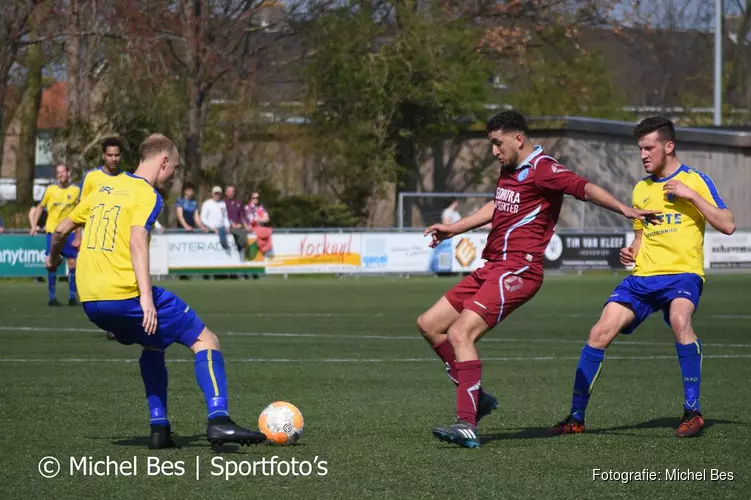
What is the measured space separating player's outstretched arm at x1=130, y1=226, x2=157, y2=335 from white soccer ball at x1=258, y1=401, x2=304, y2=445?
1.04 m

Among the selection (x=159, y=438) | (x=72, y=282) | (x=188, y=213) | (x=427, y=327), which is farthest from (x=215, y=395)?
(x=188, y=213)

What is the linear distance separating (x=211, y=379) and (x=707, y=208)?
3286mm

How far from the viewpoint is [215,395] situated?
728 centimetres

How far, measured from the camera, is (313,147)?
42344mm

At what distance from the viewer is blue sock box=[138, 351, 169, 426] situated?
7594 mm

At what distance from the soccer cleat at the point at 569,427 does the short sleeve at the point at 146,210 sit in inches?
113

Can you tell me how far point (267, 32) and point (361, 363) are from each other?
102 feet

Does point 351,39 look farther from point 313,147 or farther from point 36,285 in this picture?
point 36,285

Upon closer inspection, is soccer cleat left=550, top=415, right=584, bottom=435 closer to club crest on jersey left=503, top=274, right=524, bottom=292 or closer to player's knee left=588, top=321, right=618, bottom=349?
player's knee left=588, top=321, right=618, bottom=349

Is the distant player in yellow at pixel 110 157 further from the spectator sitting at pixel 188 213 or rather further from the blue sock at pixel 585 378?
the spectator sitting at pixel 188 213

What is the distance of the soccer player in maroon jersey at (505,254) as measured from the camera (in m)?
7.73

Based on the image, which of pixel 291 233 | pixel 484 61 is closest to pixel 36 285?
pixel 291 233

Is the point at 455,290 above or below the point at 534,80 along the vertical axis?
below

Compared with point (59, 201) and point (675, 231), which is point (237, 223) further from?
point (675, 231)
